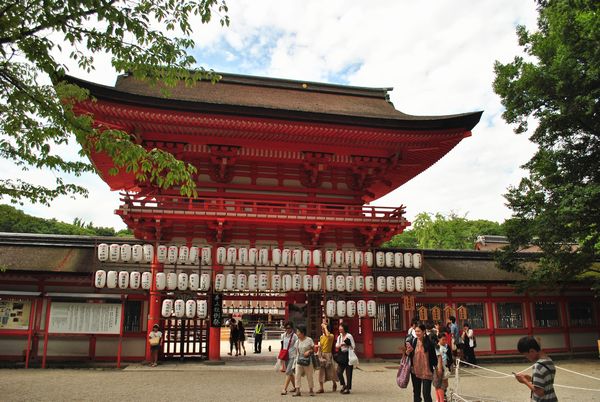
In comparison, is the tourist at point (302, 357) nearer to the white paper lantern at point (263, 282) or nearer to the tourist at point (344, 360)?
the tourist at point (344, 360)

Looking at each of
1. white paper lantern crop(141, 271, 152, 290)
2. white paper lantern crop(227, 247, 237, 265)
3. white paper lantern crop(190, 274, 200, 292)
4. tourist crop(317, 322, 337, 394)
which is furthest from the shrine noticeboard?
tourist crop(317, 322, 337, 394)

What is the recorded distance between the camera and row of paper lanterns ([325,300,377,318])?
17062 millimetres

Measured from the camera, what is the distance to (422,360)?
8867 mm

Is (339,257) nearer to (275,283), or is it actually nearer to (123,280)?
(275,283)

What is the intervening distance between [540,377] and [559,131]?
15.5m

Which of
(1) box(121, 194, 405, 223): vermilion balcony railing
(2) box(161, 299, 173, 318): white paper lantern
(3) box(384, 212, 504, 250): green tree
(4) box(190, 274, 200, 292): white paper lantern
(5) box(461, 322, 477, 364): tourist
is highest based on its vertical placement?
(3) box(384, 212, 504, 250): green tree

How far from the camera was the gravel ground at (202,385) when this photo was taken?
36.0 feet

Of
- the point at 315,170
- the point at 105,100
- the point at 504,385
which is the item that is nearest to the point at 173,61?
the point at 105,100

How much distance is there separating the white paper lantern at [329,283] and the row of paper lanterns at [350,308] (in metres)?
0.45

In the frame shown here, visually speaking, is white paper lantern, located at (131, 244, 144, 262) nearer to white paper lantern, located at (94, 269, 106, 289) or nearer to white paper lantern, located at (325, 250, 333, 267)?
white paper lantern, located at (94, 269, 106, 289)

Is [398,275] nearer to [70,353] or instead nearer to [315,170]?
[315,170]

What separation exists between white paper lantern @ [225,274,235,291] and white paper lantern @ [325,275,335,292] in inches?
138

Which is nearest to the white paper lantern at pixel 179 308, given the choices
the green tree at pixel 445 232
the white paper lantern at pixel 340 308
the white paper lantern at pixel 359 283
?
the white paper lantern at pixel 340 308

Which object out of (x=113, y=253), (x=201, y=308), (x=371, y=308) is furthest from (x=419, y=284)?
(x=113, y=253)
